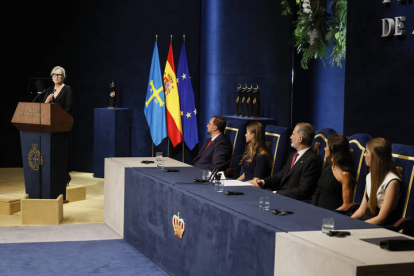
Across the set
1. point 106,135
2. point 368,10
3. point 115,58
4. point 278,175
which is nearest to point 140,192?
point 278,175

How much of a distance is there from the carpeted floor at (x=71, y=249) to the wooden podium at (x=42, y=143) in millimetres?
373

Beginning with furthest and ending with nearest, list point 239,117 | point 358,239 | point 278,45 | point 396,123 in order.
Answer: point 278,45 < point 239,117 < point 396,123 < point 358,239

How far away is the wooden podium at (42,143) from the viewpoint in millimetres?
5977

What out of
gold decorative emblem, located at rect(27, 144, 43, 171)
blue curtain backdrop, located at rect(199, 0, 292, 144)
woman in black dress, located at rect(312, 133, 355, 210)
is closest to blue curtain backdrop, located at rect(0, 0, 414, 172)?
blue curtain backdrop, located at rect(199, 0, 292, 144)

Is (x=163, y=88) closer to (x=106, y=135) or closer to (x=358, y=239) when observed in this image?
(x=106, y=135)

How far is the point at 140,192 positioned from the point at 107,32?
15.0 ft

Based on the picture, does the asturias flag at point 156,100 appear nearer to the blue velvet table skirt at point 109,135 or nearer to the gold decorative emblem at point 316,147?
the blue velvet table skirt at point 109,135

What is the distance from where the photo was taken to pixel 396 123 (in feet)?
15.7

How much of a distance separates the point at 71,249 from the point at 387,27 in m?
3.11

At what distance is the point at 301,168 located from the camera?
456 cm

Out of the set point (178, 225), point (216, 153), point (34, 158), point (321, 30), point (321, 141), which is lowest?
point (178, 225)

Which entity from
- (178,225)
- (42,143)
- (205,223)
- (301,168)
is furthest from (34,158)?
(205,223)

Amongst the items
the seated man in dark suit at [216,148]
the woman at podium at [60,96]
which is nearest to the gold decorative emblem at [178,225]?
the seated man in dark suit at [216,148]

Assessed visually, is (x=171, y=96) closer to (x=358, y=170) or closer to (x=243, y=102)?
(x=243, y=102)
